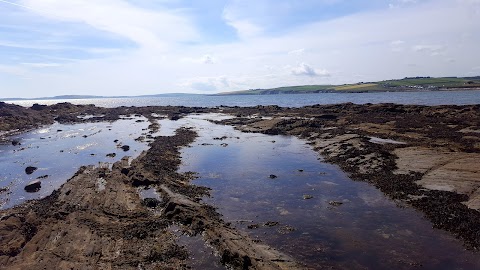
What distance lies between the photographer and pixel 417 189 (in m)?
27.2

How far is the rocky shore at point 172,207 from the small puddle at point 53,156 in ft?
10.5

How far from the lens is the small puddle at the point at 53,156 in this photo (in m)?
33.0

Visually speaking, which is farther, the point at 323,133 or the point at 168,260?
the point at 323,133

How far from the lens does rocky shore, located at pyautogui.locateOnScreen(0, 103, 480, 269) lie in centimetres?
1756

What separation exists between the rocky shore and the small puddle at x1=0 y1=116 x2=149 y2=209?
319cm

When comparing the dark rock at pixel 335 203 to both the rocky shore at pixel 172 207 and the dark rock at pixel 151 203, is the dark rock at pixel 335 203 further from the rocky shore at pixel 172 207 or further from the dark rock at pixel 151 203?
the dark rock at pixel 151 203

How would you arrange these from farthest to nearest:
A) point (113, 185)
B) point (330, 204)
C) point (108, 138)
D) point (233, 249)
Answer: point (108, 138)
point (113, 185)
point (330, 204)
point (233, 249)

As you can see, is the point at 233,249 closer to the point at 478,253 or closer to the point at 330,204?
the point at 330,204

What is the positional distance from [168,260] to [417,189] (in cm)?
2086

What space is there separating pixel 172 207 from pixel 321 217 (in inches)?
417

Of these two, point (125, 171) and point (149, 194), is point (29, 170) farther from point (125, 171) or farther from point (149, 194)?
point (149, 194)

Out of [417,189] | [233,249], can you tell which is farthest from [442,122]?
[233,249]

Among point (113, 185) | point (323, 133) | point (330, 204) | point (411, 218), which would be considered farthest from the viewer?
point (323, 133)

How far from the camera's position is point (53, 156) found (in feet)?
160
